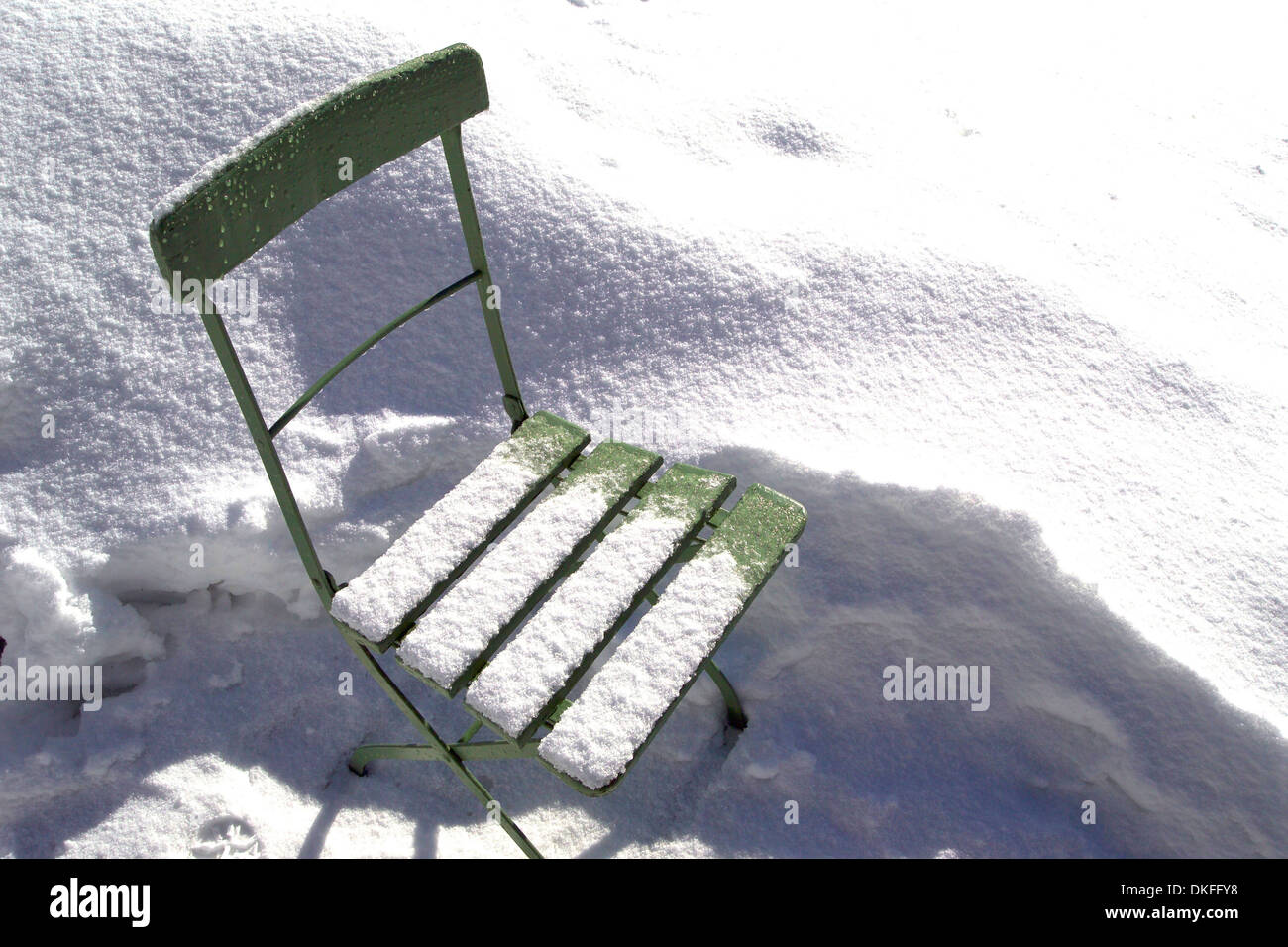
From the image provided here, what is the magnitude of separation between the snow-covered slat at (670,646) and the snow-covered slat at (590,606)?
0.14ft

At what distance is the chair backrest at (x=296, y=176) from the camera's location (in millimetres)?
1452

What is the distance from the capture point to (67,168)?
2586 mm

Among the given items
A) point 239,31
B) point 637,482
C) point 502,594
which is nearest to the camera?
point 502,594

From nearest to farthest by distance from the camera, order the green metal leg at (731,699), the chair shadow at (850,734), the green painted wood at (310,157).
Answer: the green painted wood at (310,157)
the chair shadow at (850,734)
the green metal leg at (731,699)

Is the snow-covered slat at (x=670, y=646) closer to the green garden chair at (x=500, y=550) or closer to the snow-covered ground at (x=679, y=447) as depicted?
the green garden chair at (x=500, y=550)

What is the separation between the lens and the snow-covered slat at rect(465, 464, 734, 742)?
1652 mm

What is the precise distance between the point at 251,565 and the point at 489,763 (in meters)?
0.72

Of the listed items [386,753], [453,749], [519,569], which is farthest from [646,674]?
[386,753]

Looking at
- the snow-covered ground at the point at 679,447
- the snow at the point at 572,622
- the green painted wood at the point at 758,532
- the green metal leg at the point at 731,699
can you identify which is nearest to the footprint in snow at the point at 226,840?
the snow-covered ground at the point at 679,447

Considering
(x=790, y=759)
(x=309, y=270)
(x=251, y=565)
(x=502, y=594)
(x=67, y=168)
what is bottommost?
(x=790, y=759)

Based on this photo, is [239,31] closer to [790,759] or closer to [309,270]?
[309,270]

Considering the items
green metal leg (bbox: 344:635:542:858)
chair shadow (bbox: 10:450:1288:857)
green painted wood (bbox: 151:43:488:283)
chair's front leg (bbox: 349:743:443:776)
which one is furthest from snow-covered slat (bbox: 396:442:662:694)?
green painted wood (bbox: 151:43:488:283)

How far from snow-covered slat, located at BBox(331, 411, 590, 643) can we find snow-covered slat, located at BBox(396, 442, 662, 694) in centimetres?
3
